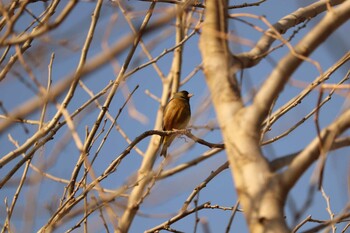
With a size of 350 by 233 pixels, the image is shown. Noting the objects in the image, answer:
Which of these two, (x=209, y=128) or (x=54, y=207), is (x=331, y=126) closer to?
(x=209, y=128)

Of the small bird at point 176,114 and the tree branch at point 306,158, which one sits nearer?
the tree branch at point 306,158

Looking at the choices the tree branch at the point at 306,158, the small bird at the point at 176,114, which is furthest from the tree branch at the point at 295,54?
the small bird at the point at 176,114

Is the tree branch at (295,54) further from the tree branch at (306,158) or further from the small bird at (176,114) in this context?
the small bird at (176,114)

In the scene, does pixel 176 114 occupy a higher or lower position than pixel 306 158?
higher

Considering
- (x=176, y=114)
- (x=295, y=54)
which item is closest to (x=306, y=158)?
(x=295, y=54)

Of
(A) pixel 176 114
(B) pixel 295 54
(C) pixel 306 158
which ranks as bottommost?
(C) pixel 306 158

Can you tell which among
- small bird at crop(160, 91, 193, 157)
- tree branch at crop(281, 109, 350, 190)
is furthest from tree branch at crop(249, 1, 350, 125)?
small bird at crop(160, 91, 193, 157)

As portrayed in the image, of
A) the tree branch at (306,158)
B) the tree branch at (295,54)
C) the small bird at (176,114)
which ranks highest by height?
the small bird at (176,114)

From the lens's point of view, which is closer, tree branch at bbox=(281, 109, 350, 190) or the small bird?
tree branch at bbox=(281, 109, 350, 190)

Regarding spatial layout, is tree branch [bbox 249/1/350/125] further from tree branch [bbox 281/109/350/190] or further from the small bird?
the small bird

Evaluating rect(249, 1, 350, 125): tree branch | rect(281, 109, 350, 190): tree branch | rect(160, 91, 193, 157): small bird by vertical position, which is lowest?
rect(281, 109, 350, 190): tree branch

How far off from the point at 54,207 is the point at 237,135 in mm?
1445

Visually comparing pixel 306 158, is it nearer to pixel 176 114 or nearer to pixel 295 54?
pixel 295 54

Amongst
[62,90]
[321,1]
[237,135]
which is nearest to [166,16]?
[62,90]
